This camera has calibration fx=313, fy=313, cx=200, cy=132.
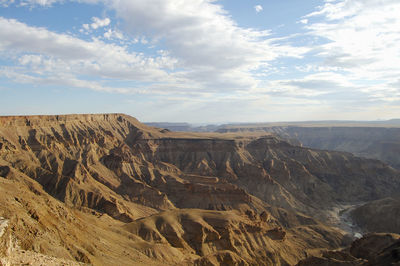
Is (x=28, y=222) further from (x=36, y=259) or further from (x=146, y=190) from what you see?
(x=146, y=190)

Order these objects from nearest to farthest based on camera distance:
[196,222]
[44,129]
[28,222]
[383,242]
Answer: [28,222], [383,242], [196,222], [44,129]

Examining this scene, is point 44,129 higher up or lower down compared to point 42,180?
higher up

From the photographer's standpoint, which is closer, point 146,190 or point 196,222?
point 196,222

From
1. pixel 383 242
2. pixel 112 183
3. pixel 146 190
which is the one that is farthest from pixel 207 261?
pixel 112 183

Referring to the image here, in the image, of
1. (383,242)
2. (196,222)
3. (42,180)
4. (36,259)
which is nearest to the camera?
(36,259)

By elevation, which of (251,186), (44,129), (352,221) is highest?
(44,129)

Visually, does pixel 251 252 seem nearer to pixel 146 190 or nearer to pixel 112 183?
pixel 146 190

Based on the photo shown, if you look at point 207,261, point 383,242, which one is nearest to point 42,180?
point 207,261
